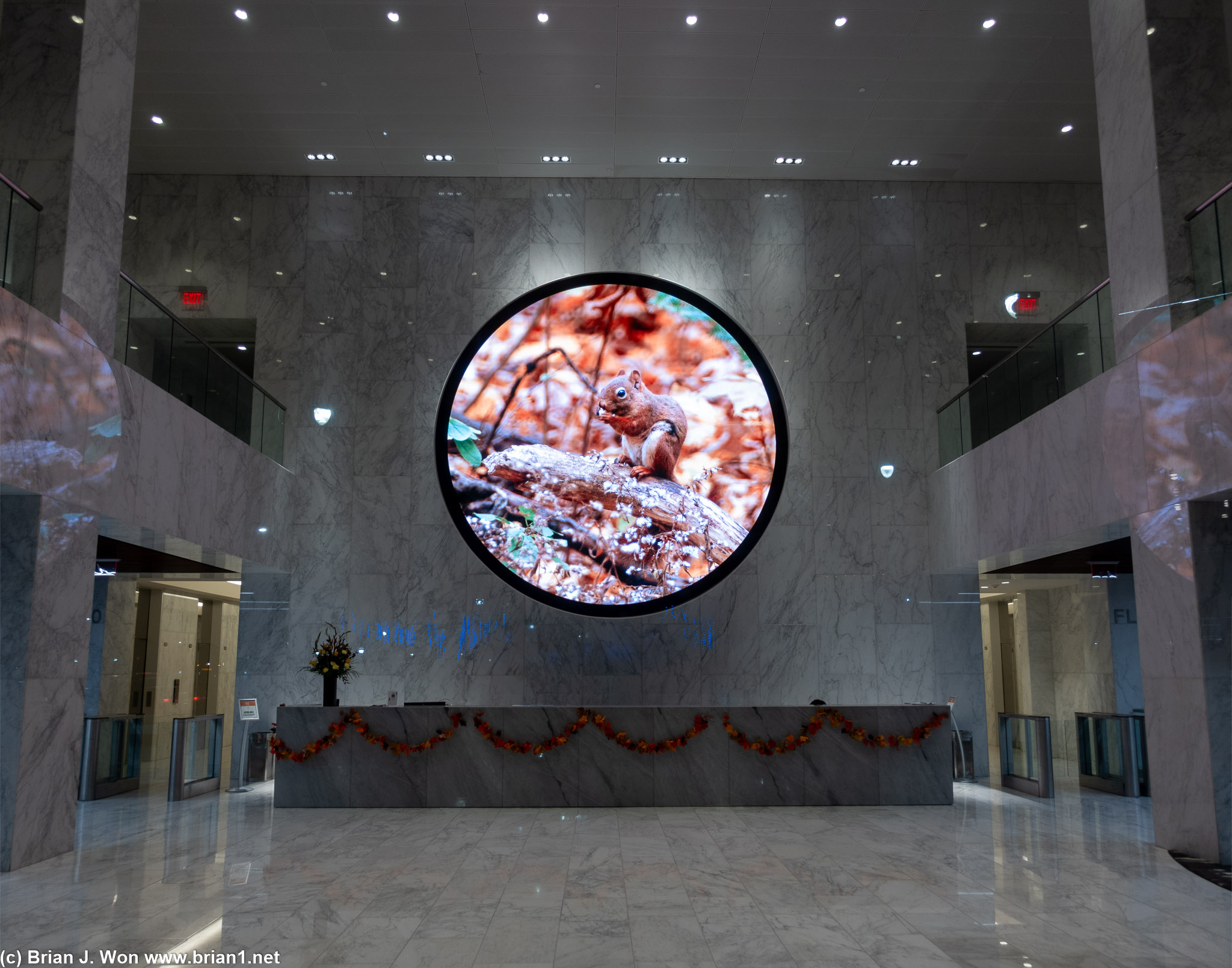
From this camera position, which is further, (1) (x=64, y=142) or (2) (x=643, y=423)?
(2) (x=643, y=423)

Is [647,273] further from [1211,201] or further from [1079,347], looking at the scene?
[1211,201]

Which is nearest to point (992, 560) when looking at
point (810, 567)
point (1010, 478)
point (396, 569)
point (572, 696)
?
point (1010, 478)

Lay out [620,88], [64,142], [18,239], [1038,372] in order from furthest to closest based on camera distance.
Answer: [620,88], [1038,372], [64,142], [18,239]

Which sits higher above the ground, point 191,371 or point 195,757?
point 191,371

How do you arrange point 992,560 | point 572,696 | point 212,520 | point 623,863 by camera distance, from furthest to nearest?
point 572,696 < point 992,560 < point 212,520 < point 623,863

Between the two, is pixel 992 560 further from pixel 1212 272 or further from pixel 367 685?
pixel 367 685

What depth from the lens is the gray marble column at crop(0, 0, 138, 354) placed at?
786 centimetres

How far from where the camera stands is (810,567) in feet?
43.6

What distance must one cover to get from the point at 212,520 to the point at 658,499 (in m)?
5.87

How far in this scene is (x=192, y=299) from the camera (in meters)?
13.9

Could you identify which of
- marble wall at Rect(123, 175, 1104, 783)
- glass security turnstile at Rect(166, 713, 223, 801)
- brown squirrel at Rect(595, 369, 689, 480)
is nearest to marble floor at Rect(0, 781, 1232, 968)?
glass security turnstile at Rect(166, 713, 223, 801)

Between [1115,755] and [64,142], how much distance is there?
13023mm

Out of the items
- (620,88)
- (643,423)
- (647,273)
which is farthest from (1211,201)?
(647,273)

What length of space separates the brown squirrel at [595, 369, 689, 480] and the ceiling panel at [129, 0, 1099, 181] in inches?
133
